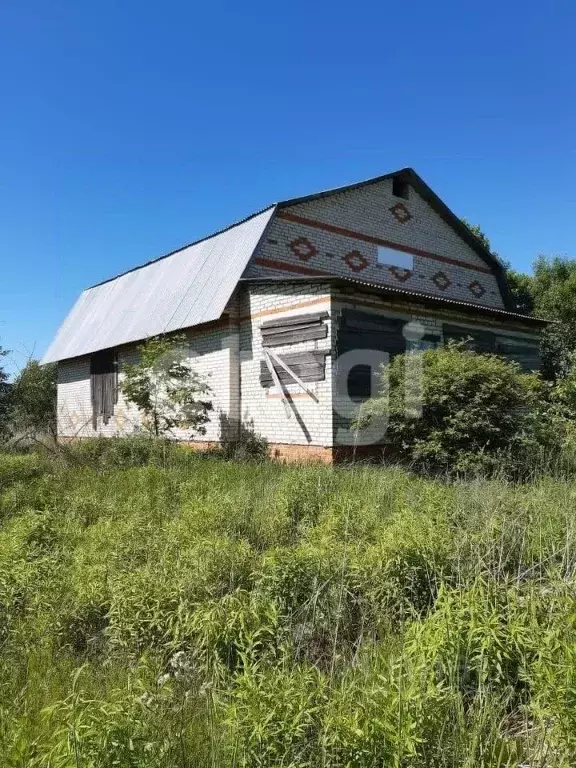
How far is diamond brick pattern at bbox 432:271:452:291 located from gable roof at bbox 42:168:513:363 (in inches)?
63.7

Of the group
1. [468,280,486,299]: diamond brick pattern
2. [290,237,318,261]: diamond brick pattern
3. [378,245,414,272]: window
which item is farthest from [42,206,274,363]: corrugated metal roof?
[468,280,486,299]: diamond brick pattern

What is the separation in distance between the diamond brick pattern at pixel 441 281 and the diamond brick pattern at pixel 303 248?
4.10m

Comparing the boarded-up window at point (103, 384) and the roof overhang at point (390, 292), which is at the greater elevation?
the roof overhang at point (390, 292)

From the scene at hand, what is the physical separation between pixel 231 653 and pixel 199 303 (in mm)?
9602

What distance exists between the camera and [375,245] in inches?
554

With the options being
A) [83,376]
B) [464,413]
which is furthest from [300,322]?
[83,376]

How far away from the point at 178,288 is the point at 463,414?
7978 millimetres

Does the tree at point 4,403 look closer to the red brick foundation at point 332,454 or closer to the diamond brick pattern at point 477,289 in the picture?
the red brick foundation at point 332,454

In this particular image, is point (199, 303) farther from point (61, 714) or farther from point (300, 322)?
point (61, 714)

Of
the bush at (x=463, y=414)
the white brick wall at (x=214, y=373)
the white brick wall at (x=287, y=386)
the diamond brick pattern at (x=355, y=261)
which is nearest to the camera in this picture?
the bush at (x=463, y=414)

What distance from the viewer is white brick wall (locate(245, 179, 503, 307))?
12.3 meters

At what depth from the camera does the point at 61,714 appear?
2105 mm

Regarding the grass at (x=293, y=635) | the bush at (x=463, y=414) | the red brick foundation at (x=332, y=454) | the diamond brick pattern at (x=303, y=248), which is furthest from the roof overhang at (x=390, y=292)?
the grass at (x=293, y=635)

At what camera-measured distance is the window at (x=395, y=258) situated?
14.1 m
